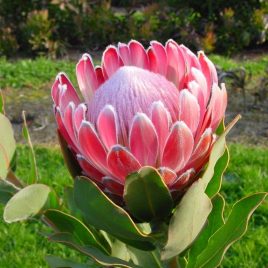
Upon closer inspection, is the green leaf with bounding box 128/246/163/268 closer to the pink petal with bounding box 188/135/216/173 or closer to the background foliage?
the pink petal with bounding box 188/135/216/173

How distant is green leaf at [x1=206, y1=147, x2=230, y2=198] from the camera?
103cm

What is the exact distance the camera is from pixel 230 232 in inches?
39.9

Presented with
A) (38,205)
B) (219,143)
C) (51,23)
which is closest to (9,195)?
(38,205)

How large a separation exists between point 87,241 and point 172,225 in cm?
23

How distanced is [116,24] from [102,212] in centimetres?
726

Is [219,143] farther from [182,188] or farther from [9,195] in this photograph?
[9,195]

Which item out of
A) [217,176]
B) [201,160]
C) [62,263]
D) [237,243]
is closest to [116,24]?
[237,243]

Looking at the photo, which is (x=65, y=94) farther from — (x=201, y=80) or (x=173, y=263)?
(x=173, y=263)

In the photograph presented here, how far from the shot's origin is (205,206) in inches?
35.4

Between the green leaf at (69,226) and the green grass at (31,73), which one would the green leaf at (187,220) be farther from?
the green grass at (31,73)

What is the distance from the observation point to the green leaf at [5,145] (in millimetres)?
959

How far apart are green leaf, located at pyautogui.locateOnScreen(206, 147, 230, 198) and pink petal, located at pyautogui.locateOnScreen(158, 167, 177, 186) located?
0.53ft

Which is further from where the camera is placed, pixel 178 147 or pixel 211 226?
pixel 211 226

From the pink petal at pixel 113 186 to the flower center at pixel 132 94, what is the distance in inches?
3.2
